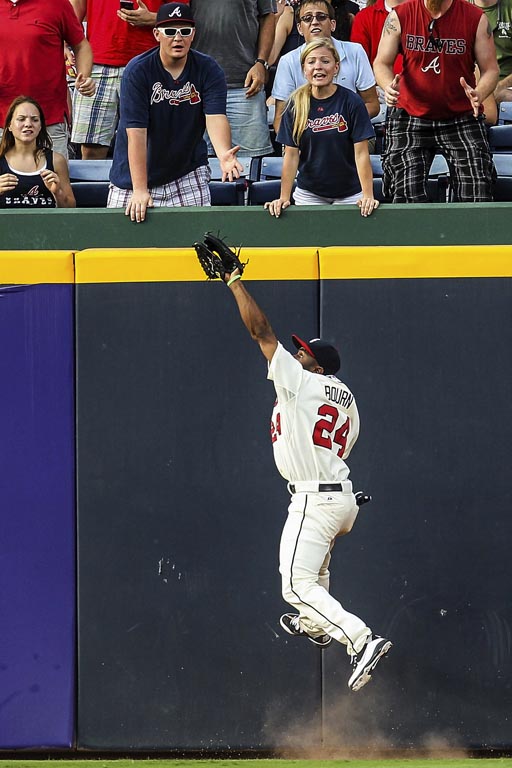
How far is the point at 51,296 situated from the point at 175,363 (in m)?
0.71

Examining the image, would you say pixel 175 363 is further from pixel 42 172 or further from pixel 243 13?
pixel 243 13

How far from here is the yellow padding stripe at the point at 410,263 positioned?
5.78 metres

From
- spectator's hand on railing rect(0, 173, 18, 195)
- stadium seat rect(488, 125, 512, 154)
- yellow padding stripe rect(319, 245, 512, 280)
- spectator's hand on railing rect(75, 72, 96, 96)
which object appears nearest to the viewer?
yellow padding stripe rect(319, 245, 512, 280)

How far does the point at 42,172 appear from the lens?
6.57 meters

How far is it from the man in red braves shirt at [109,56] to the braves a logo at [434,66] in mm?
2368

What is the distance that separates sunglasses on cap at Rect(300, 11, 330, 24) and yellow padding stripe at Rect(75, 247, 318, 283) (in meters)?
2.85

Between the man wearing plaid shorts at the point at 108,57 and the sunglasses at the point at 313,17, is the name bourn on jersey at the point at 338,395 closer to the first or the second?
the sunglasses at the point at 313,17

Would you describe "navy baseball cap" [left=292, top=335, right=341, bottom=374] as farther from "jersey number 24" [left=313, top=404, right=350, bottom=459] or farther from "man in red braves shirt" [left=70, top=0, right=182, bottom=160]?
"man in red braves shirt" [left=70, top=0, right=182, bottom=160]

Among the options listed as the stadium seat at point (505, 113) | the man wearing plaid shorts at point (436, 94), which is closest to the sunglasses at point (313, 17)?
the man wearing plaid shorts at point (436, 94)

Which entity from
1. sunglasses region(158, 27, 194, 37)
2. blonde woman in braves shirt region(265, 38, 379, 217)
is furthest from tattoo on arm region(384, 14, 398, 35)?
sunglasses region(158, 27, 194, 37)

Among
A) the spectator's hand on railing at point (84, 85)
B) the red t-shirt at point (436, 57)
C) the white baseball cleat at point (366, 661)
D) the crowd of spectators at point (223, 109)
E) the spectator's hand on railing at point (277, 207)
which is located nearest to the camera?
the white baseball cleat at point (366, 661)

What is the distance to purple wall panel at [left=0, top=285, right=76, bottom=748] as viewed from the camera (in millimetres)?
5844

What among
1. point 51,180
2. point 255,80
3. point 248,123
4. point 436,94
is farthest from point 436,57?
point 51,180

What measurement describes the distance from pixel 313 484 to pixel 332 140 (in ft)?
7.85
